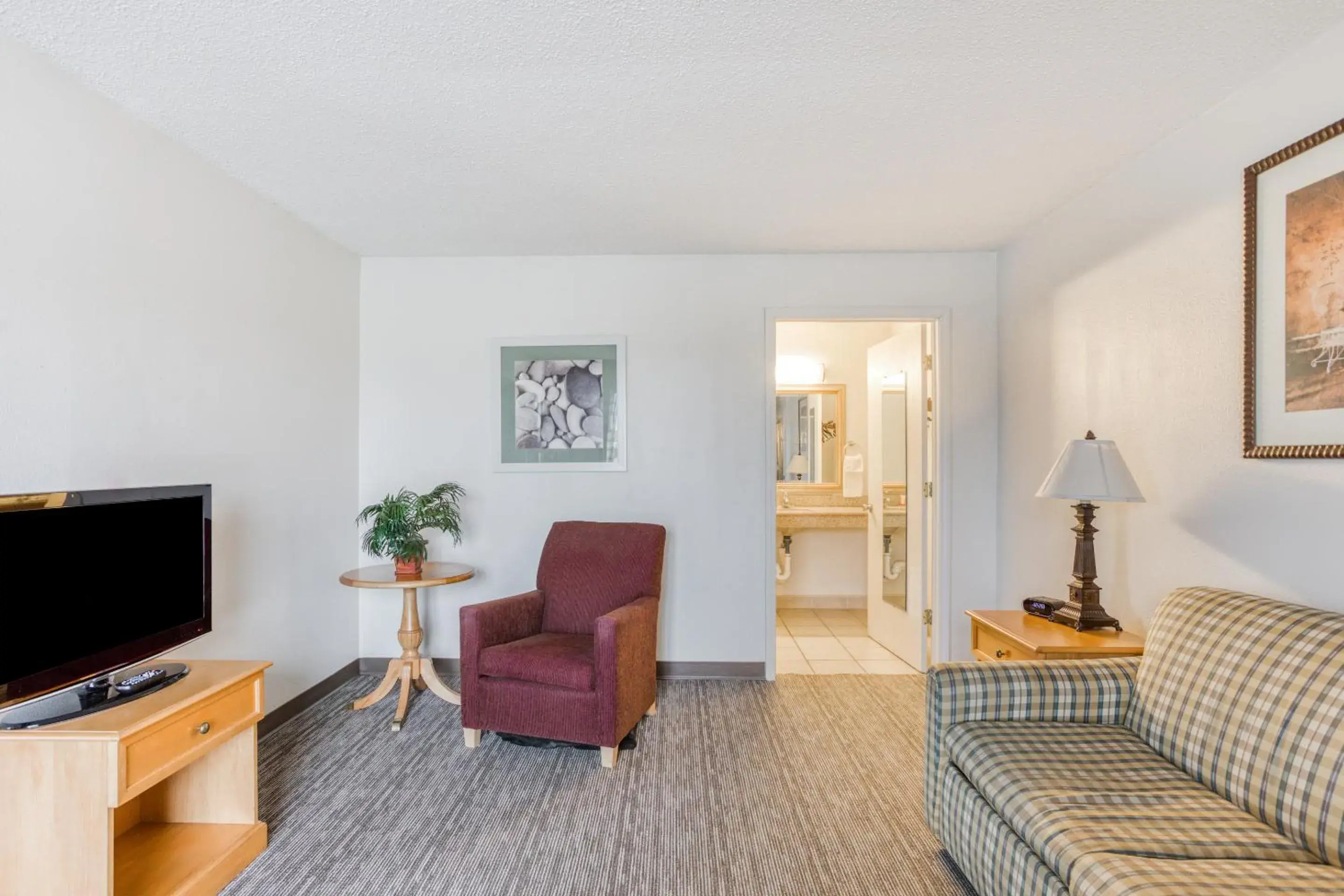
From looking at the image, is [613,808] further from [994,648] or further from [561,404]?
[561,404]

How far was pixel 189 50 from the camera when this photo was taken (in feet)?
6.27

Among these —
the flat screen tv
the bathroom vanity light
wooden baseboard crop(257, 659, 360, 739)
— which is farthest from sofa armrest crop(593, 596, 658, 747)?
the bathroom vanity light

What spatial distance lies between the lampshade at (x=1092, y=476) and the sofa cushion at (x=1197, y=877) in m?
1.23

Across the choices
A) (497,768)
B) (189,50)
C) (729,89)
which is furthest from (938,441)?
(189,50)

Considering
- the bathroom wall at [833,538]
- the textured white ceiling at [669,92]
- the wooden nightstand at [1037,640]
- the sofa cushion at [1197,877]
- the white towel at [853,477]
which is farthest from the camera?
the bathroom wall at [833,538]

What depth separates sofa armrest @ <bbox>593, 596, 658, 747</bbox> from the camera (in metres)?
2.71

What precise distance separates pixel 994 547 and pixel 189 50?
406 centimetres

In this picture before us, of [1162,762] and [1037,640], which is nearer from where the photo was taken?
[1162,762]

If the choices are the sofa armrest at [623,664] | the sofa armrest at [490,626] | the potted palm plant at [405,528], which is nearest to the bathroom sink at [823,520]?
the sofa armrest at [623,664]

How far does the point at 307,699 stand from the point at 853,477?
13.5 feet

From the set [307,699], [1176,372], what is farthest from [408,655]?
[1176,372]

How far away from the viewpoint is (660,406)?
12.7 feet

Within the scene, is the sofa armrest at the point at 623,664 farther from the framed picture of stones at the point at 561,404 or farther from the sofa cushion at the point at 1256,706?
the sofa cushion at the point at 1256,706

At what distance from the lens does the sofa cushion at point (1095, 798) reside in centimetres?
142
